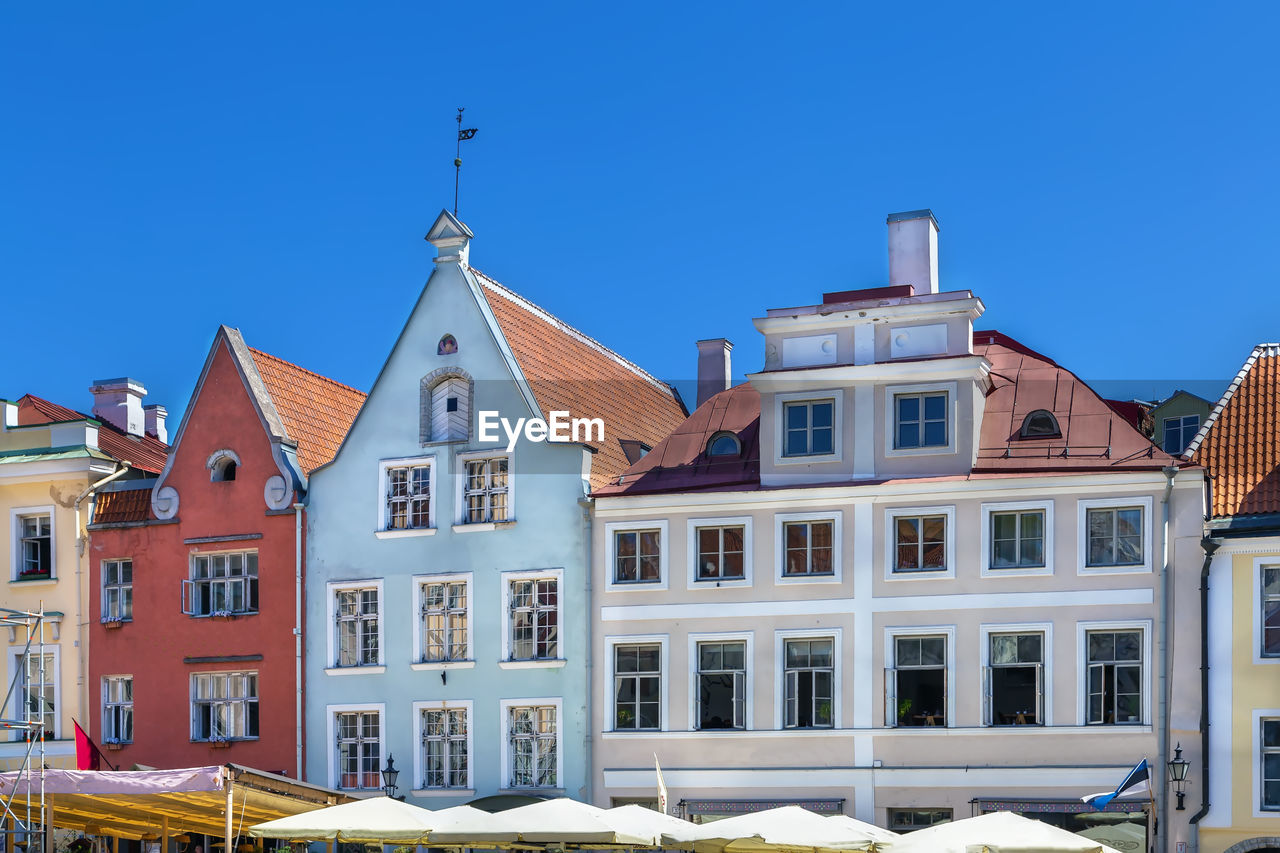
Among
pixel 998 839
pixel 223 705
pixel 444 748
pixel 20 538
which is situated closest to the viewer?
pixel 998 839

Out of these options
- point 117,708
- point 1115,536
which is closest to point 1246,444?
point 1115,536

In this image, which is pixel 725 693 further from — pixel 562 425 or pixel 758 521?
pixel 562 425

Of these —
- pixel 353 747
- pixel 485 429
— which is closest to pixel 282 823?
pixel 353 747

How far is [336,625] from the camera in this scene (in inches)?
1673

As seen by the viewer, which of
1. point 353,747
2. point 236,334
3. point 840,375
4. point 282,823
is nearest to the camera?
point 282,823

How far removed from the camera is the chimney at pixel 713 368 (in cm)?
4972

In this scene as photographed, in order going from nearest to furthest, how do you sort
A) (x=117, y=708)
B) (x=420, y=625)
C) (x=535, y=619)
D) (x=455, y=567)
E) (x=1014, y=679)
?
1. (x=1014, y=679)
2. (x=535, y=619)
3. (x=455, y=567)
4. (x=420, y=625)
5. (x=117, y=708)

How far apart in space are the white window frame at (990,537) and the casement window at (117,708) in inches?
765

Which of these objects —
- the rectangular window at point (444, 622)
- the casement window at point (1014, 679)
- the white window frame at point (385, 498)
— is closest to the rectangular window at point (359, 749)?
the rectangular window at point (444, 622)

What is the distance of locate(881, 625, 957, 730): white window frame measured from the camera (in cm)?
3794

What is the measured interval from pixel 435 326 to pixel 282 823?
42.4 feet

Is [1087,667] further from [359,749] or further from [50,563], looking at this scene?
[50,563]

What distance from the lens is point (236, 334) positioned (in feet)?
148

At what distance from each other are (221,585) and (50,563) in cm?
447
